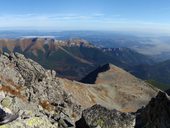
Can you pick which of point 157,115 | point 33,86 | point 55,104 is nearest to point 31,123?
point 157,115

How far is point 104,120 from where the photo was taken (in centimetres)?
3278

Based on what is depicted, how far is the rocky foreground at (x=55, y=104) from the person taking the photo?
86.8 feet

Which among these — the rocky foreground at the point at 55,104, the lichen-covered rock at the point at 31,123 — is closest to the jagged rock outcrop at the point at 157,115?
the rocky foreground at the point at 55,104

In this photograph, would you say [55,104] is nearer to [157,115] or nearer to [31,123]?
[157,115]

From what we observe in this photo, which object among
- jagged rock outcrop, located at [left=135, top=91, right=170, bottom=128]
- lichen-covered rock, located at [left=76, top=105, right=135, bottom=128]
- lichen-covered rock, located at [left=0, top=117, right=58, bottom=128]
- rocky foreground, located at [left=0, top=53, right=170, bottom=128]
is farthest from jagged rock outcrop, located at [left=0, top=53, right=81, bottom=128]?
lichen-covered rock, located at [left=0, top=117, right=58, bottom=128]

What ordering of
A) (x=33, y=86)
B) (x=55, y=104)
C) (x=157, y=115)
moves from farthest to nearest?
(x=33, y=86)
(x=55, y=104)
(x=157, y=115)

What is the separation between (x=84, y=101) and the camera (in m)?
151

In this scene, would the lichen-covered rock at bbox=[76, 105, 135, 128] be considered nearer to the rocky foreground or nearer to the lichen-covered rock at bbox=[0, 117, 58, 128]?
the rocky foreground

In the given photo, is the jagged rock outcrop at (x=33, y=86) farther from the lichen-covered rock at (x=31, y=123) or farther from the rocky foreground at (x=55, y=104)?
the lichen-covered rock at (x=31, y=123)

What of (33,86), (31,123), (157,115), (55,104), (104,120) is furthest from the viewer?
(33,86)

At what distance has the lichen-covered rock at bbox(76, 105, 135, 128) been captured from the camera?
107 ft

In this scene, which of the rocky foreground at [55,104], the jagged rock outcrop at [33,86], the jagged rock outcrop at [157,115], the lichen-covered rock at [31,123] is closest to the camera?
the lichen-covered rock at [31,123]

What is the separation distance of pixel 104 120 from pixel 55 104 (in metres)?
46.9

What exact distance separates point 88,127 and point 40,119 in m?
11.7
